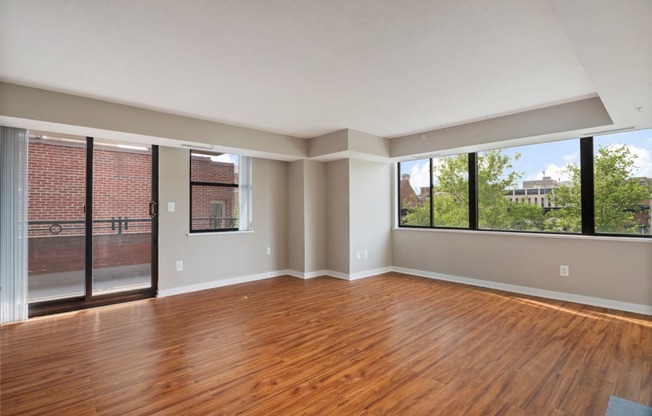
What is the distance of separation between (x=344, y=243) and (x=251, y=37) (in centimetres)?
381

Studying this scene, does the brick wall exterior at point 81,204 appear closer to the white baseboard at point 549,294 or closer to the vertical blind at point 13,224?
the vertical blind at point 13,224

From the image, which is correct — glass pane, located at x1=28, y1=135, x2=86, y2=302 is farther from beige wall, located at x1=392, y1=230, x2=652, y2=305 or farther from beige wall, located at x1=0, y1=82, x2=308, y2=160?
beige wall, located at x1=392, y1=230, x2=652, y2=305

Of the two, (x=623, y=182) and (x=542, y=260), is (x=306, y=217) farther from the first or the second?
(x=623, y=182)

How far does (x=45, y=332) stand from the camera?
312cm

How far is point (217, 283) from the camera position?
16.2 ft

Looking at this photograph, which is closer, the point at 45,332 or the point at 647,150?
the point at 45,332

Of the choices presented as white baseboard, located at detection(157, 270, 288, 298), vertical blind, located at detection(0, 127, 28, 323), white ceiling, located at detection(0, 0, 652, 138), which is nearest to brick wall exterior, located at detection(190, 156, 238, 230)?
white baseboard, located at detection(157, 270, 288, 298)

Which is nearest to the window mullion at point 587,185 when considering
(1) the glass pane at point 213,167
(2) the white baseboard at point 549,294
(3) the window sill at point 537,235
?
(3) the window sill at point 537,235

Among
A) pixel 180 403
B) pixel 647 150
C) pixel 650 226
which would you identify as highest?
pixel 647 150

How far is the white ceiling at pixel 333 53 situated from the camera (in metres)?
1.93

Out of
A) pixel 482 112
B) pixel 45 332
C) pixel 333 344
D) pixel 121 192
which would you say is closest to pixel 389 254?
pixel 482 112

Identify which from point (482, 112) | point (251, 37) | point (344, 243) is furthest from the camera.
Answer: point (344, 243)

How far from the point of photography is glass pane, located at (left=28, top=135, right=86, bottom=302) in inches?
145

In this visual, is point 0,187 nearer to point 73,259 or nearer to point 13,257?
point 13,257
